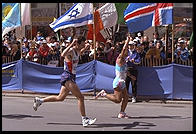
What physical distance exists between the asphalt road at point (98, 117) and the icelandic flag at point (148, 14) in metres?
2.31

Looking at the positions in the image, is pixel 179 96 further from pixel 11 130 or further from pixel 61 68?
pixel 11 130

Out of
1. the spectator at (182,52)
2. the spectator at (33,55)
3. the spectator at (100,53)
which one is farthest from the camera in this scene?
the spectator at (33,55)

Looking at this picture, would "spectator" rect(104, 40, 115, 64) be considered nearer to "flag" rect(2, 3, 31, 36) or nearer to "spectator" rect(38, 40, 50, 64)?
"spectator" rect(38, 40, 50, 64)

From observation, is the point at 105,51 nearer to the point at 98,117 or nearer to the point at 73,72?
the point at 98,117

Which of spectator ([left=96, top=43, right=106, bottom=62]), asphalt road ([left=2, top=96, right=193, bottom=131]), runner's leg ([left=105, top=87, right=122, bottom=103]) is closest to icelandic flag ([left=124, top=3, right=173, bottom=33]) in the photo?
spectator ([left=96, top=43, right=106, bottom=62])

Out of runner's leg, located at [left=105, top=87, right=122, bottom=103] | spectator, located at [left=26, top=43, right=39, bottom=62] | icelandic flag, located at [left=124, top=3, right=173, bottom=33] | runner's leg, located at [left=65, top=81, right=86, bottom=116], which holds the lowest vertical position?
runner's leg, located at [left=105, top=87, right=122, bottom=103]

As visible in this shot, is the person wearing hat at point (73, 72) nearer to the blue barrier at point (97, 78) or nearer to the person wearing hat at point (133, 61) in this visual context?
the person wearing hat at point (133, 61)

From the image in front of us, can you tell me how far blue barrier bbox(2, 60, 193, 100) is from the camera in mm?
11500

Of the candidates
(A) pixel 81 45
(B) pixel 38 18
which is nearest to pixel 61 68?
(A) pixel 81 45

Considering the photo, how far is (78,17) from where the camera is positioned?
1240 centimetres

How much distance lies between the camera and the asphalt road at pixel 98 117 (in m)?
7.96

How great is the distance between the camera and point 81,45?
8266 millimetres

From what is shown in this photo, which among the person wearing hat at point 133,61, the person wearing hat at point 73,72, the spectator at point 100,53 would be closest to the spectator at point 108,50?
the spectator at point 100,53

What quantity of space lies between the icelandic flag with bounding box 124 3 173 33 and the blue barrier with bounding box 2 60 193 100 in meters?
1.32
